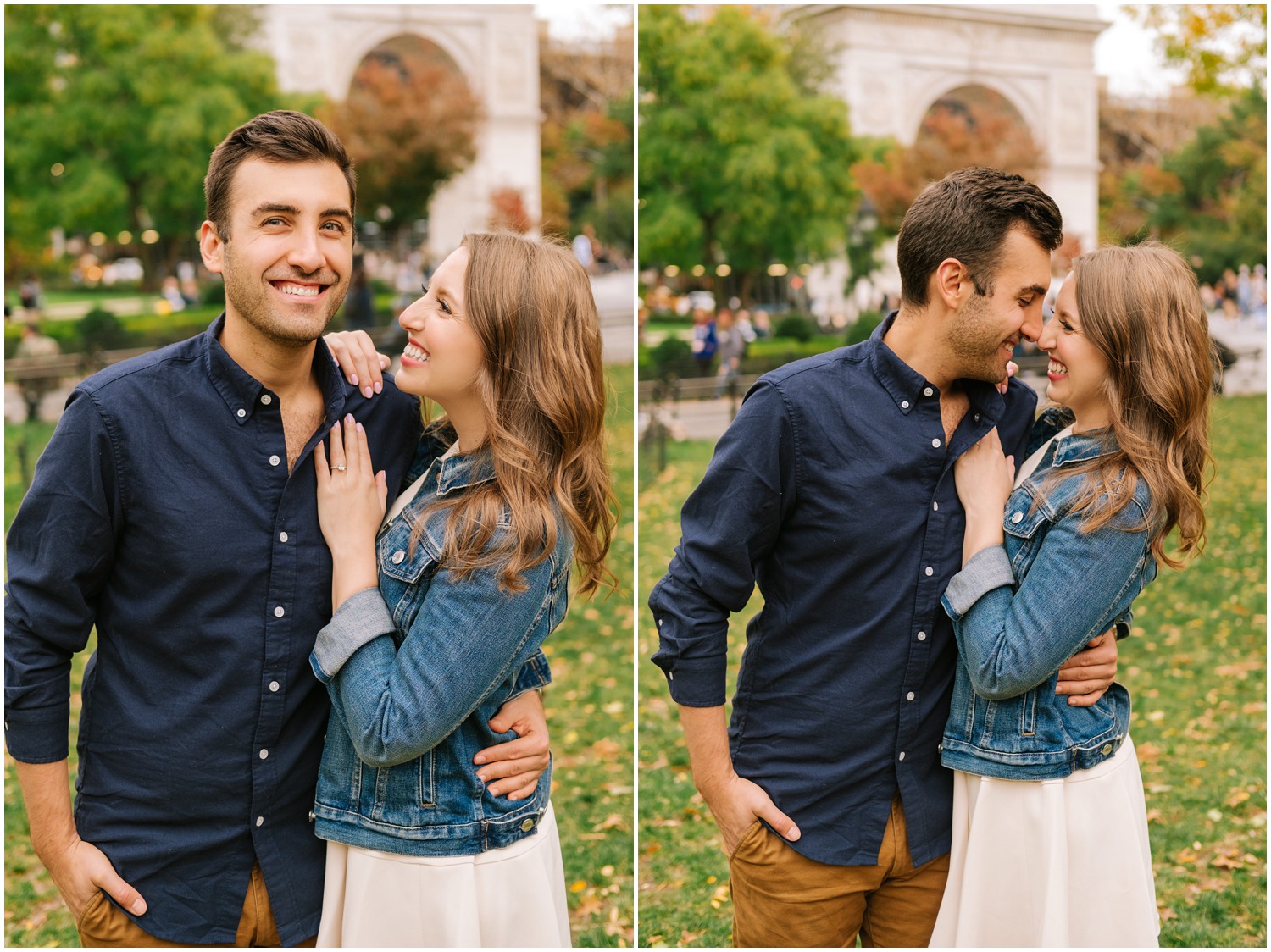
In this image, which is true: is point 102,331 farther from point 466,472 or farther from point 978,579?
point 978,579

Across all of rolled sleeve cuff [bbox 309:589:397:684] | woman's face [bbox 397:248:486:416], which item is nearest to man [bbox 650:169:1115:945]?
woman's face [bbox 397:248:486:416]

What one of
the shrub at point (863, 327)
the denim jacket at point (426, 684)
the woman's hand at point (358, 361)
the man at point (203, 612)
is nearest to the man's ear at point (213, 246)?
the man at point (203, 612)

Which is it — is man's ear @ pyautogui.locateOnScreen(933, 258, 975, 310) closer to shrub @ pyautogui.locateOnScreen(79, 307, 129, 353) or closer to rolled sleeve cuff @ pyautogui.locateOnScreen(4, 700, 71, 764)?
rolled sleeve cuff @ pyautogui.locateOnScreen(4, 700, 71, 764)

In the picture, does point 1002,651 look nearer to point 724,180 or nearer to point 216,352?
point 216,352

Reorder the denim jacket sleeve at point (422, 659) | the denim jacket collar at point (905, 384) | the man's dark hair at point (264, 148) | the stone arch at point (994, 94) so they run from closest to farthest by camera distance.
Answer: the denim jacket sleeve at point (422, 659), the man's dark hair at point (264, 148), the denim jacket collar at point (905, 384), the stone arch at point (994, 94)

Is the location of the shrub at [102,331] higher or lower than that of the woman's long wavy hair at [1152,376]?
higher

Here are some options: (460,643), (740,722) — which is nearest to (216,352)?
(460,643)

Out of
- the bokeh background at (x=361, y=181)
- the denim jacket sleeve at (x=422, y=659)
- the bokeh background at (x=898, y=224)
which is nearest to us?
the denim jacket sleeve at (x=422, y=659)

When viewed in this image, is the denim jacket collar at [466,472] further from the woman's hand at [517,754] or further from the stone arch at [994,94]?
the stone arch at [994,94]

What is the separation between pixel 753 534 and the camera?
2.94 metres

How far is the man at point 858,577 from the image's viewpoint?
292 centimetres

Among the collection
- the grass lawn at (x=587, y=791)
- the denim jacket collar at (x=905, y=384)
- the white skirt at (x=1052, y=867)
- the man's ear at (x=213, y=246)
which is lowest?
the grass lawn at (x=587, y=791)

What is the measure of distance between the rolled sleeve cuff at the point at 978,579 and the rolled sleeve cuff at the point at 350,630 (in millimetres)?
1347

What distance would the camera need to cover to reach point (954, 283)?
2939 millimetres
